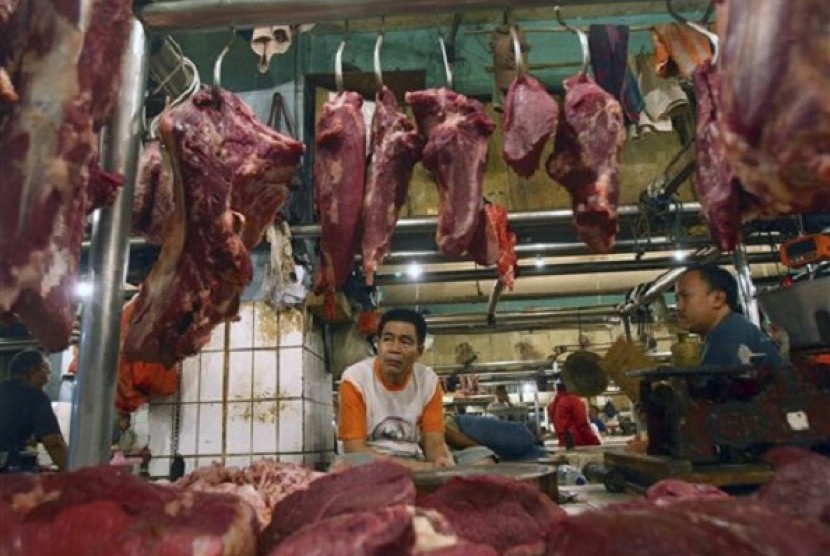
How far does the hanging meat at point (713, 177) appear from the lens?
1814 millimetres

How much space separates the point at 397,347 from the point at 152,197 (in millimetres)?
2492

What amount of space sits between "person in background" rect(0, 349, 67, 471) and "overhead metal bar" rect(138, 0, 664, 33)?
4989 mm

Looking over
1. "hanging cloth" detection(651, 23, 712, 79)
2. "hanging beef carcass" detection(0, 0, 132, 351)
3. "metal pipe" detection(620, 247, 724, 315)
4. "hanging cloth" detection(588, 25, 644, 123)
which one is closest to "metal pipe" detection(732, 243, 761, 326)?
"metal pipe" detection(620, 247, 724, 315)

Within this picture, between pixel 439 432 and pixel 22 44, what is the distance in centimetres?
429

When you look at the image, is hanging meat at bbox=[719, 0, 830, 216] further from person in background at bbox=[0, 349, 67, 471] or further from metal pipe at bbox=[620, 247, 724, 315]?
person in background at bbox=[0, 349, 67, 471]

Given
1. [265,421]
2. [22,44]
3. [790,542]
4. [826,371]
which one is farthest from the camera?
[265,421]

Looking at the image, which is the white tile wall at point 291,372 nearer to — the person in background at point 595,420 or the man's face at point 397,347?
the man's face at point 397,347

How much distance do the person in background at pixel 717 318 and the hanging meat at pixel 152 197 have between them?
368 cm

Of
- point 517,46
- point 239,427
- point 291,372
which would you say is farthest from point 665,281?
point 517,46

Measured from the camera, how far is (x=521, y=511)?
1645 millimetres

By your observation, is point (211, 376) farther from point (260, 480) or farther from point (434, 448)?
point (260, 480)

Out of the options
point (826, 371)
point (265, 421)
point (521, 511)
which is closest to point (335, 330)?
point (265, 421)

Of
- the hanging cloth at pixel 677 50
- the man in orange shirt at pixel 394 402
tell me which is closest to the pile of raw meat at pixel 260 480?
the man in orange shirt at pixel 394 402

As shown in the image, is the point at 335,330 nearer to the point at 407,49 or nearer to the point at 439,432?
the point at 439,432
